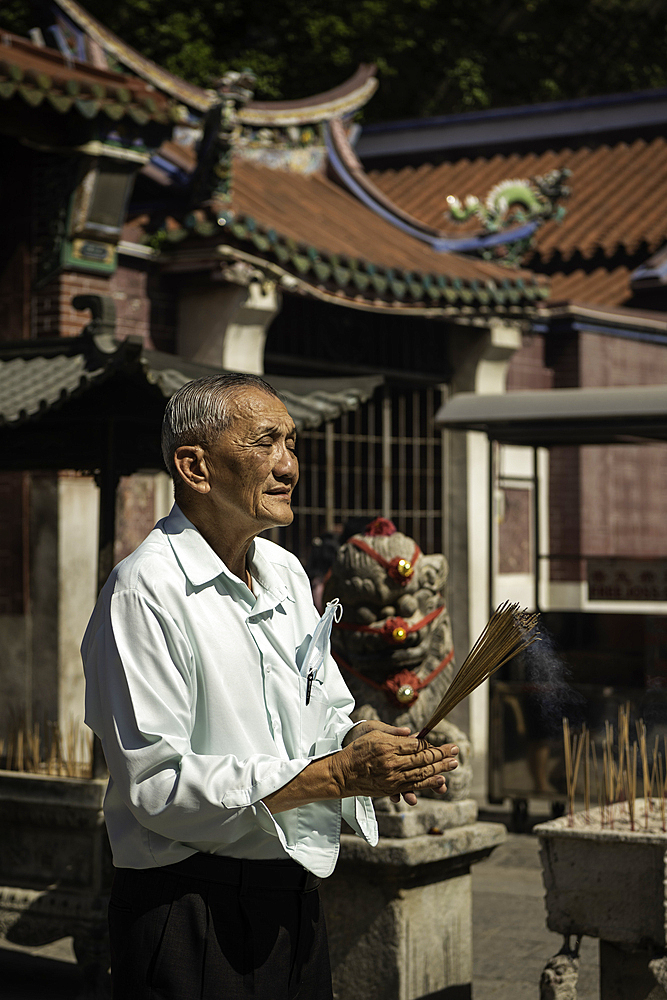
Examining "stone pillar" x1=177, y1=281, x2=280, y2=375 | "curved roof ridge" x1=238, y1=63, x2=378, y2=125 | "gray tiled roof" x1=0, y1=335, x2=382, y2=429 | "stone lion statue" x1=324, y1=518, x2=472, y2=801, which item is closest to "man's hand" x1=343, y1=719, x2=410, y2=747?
"stone lion statue" x1=324, y1=518, x2=472, y2=801

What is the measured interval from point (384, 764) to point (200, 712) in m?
0.37

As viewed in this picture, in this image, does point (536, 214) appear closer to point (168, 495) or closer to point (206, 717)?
point (168, 495)

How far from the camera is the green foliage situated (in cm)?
1972

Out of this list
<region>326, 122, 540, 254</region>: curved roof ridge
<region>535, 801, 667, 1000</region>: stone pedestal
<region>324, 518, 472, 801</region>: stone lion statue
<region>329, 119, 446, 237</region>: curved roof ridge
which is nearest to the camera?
<region>535, 801, 667, 1000</region>: stone pedestal

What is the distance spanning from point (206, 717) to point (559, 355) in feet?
33.8

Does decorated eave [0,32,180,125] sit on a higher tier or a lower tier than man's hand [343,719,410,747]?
higher

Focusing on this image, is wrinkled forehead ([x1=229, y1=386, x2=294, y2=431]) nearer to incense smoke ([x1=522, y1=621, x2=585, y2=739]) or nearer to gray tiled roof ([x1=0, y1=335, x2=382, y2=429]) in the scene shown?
gray tiled roof ([x1=0, y1=335, x2=382, y2=429])

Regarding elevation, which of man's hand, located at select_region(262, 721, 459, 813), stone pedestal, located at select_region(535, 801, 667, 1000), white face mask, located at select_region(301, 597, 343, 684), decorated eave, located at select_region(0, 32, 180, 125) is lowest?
stone pedestal, located at select_region(535, 801, 667, 1000)

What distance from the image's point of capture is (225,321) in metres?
8.91

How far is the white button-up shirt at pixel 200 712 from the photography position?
2.32m

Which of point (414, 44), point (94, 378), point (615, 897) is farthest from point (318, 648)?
point (414, 44)

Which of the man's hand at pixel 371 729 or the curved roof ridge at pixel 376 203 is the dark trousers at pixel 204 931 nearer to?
the man's hand at pixel 371 729

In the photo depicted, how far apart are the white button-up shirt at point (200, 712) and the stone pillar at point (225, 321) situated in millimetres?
6375

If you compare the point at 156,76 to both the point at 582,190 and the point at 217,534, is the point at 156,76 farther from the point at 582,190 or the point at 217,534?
the point at 217,534
